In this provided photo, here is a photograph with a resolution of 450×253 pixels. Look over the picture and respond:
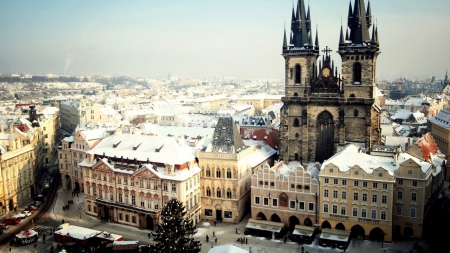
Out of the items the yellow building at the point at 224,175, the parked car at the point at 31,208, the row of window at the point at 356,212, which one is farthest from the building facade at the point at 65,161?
the row of window at the point at 356,212

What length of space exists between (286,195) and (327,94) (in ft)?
84.6

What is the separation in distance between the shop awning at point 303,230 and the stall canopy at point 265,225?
9.25 ft

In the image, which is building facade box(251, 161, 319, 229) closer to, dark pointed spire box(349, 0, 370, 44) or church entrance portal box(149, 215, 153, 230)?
church entrance portal box(149, 215, 153, 230)

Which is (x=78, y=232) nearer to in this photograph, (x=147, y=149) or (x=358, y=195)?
(x=147, y=149)

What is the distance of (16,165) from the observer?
91.8 meters

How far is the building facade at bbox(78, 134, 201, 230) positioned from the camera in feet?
250

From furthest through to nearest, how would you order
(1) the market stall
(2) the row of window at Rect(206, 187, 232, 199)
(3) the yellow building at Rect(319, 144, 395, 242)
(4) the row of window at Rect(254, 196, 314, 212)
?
(2) the row of window at Rect(206, 187, 232, 199)
(4) the row of window at Rect(254, 196, 314, 212)
(1) the market stall
(3) the yellow building at Rect(319, 144, 395, 242)

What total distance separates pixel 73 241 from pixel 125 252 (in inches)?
419

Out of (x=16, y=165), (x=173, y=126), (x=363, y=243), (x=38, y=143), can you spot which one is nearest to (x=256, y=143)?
(x=173, y=126)

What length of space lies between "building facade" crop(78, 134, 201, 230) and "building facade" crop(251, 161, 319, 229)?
1234 cm

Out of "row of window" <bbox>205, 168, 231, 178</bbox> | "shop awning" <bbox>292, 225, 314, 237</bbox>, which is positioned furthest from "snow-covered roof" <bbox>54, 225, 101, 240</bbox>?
"shop awning" <bbox>292, 225, 314, 237</bbox>

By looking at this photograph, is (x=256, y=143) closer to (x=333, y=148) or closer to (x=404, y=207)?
(x=333, y=148)

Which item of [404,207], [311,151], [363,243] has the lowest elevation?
[363,243]

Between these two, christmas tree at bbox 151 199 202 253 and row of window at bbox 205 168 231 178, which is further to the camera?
row of window at bbox 205 168 231 178
